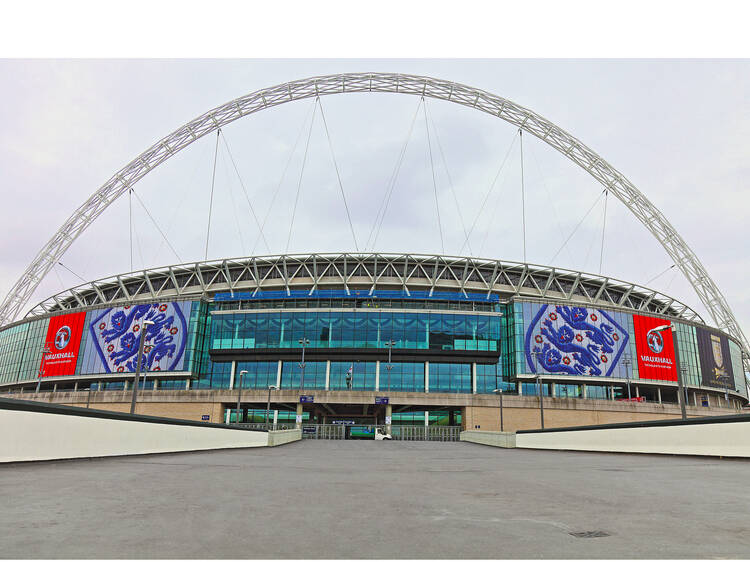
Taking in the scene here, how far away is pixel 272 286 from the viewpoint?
270 feet

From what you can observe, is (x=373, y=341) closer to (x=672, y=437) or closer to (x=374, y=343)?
(x=374, y=343)

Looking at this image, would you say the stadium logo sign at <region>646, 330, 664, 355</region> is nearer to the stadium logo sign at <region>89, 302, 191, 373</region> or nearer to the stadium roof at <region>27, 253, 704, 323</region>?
the stadium roof at <region>27, 253, 704, 323</region>

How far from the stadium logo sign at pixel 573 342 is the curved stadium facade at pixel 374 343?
180mm

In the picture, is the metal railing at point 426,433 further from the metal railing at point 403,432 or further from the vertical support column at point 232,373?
the vertical support column at point 232,373

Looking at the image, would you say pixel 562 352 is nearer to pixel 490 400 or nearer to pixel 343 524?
pixel 490 400

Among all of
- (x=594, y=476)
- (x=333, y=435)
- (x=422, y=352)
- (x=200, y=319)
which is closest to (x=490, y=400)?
(x=422, y=352)

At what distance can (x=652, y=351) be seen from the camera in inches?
3012

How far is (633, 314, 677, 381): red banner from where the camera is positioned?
2977 inches

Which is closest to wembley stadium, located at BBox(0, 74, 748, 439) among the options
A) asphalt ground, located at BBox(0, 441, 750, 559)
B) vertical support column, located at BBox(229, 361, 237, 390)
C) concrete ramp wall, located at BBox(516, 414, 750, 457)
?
vertical support column, located at BBox(229, 361, 237, 390)

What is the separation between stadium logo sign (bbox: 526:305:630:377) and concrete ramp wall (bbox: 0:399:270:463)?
198ft

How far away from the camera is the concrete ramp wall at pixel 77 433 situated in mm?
10727

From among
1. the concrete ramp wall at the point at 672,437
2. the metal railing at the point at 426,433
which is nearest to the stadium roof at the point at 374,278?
the metal railing at the point at 426,433

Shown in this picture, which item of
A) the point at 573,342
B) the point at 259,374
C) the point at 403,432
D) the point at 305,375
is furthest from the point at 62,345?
the point at 573,342

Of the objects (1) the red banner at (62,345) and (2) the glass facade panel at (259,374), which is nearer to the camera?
(2) the glass facade panel at (259,374)
